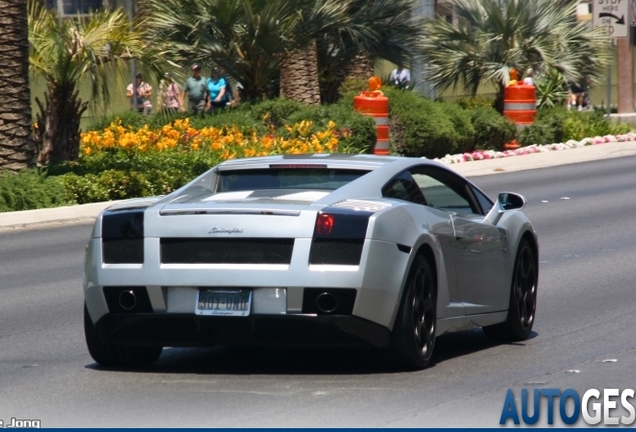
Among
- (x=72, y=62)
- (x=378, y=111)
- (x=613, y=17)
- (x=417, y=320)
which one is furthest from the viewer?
(x=613, y=17)

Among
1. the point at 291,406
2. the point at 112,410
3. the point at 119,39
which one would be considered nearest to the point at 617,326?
the point at 291,406

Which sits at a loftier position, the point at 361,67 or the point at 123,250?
the point at 361,67

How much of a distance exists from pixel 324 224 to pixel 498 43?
87.0ft

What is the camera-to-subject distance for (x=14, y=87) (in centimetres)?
2084

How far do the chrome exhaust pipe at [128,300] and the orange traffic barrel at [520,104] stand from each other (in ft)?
80.4

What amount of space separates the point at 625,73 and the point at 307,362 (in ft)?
109

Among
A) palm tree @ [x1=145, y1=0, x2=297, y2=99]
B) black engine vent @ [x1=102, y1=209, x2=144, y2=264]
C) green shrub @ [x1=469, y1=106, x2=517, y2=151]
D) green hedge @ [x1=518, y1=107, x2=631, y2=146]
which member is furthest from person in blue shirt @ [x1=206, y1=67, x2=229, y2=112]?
black engine vent @ [x1=102, y1=209, x2=144, y2=264]

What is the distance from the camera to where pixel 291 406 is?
23.5 ft

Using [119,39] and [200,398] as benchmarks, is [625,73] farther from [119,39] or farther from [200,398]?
[200,398]

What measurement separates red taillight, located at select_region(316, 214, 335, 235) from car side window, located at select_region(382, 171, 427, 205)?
792 millimetres

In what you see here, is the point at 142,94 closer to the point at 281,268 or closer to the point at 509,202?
the point at 509,202

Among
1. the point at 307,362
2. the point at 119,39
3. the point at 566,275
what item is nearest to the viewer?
the point at 307,362

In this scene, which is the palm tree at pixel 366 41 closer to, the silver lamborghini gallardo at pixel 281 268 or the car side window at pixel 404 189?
the car side window at pixel 404 189

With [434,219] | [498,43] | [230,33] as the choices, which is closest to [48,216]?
[230,33]
